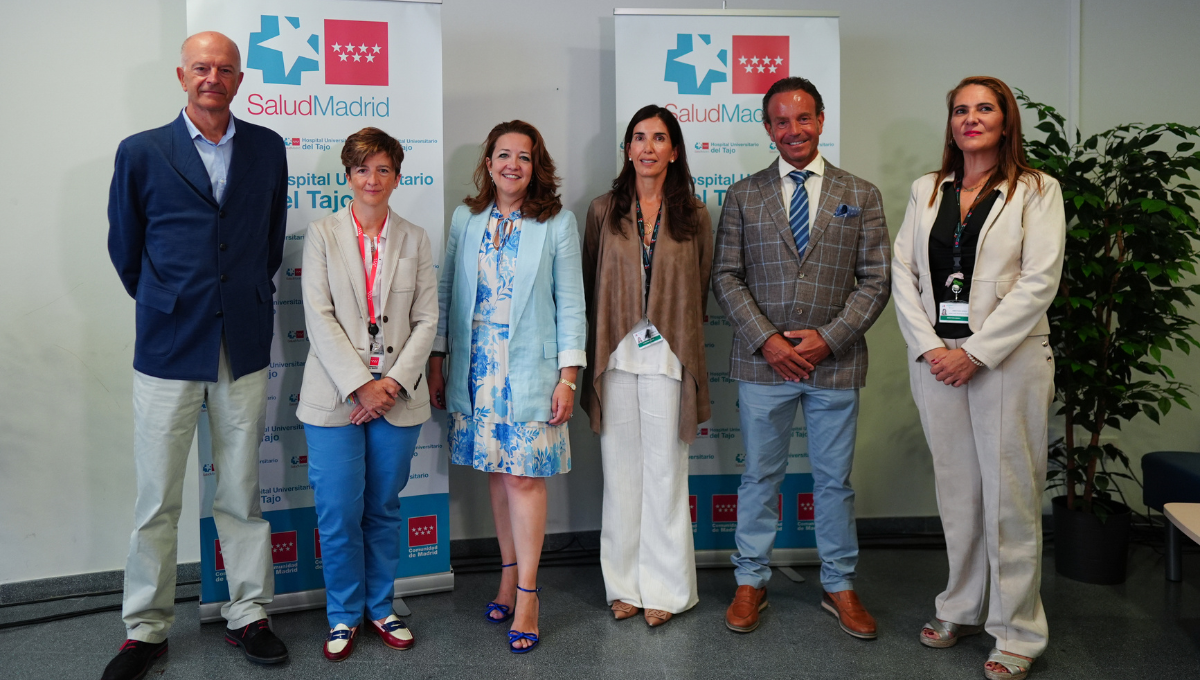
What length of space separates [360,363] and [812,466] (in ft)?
5.51

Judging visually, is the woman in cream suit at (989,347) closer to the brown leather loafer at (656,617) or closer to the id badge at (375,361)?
the brown leather loafer at (656,617)

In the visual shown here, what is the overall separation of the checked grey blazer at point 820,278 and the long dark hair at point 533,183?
0.71 metres

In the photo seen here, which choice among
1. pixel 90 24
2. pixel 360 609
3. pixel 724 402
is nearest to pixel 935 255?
pixel 724 402

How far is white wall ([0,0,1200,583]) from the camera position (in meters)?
3.16

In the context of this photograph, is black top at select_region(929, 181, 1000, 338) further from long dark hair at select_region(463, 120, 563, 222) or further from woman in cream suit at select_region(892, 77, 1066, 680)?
long dark hair at select_region(463, 120, 563, 222)

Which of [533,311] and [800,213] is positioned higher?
[800,213]

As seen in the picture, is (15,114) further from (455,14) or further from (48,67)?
(455,14)

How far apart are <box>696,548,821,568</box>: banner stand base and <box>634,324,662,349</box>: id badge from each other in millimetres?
1153

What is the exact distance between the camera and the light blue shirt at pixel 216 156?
261cm

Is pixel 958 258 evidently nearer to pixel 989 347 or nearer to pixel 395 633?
pixel 989 347

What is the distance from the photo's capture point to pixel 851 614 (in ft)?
9.46

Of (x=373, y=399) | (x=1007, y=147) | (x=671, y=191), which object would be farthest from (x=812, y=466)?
(x=373, y=399)

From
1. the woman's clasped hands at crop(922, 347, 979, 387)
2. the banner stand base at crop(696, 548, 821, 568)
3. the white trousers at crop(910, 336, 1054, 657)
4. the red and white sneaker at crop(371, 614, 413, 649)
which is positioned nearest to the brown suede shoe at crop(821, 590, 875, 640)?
the white trousers at crop(910, 336, 1054, 657)

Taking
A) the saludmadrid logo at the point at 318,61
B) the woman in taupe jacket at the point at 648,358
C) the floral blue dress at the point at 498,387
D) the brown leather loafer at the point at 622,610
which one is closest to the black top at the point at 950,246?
the woman in taupe jacket at the point at 648,358
